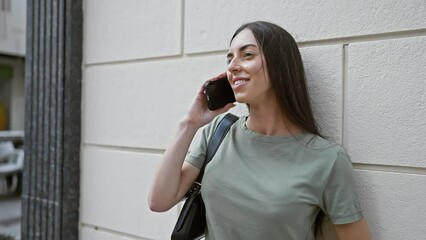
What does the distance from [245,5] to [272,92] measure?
0.70 meters

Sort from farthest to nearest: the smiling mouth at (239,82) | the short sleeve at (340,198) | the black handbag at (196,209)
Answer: the black handbag at (196,209), the smiling mouth at (239,82), the short sleeve at (340,198)

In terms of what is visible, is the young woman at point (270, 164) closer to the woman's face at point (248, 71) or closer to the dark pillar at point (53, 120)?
the woman's face at point (248, 71)

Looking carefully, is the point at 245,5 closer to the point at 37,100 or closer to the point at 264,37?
the point at 264,37

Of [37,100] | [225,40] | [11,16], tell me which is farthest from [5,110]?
[225,40]

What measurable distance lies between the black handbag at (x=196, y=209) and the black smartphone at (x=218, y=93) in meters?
0.12

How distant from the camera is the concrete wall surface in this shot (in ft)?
5.18

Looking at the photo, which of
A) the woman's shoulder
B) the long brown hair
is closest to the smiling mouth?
the long brown hair

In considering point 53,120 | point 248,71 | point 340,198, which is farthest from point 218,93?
point 53,120

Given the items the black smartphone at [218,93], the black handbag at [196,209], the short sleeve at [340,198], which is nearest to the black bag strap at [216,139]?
the black handbag at [196,209]

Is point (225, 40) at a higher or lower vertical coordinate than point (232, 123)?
higher

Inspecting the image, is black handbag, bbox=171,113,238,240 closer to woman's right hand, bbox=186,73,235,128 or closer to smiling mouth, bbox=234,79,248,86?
woman's right hand, bbox=186,73,235,128

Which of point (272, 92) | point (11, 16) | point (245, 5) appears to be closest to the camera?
point (272, 92)

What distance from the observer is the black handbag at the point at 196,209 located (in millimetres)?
1677

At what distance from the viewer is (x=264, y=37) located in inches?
60.4
